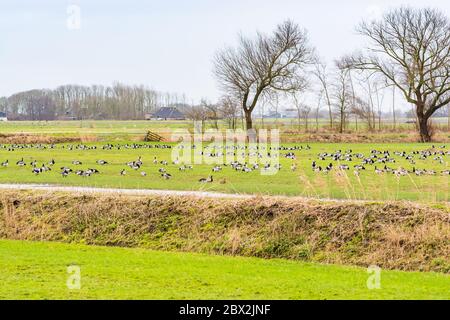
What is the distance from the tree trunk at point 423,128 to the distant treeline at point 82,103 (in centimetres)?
7293

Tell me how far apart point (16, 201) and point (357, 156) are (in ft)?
72.8

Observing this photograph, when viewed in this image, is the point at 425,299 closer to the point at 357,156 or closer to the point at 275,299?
the point at 275,299

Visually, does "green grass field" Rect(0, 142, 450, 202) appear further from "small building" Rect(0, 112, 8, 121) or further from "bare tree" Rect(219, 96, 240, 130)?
"small building" Rect(0, 112, 8, 121)

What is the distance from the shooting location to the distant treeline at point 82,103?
131525 millimetres

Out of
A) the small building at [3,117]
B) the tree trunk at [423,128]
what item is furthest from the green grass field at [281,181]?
the small building at [3,117]

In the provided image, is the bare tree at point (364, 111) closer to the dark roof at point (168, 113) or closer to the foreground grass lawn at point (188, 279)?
the foreground grass lawn at point (188, 279)

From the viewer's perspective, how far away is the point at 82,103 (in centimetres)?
13062

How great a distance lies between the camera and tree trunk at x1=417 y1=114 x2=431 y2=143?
6275 cm

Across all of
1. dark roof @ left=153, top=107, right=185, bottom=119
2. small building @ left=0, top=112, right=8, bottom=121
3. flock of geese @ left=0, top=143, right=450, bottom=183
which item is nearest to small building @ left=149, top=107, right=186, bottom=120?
dark roof @ left=153, top=107, right=185, bottom=119

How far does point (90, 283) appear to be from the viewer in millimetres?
11719

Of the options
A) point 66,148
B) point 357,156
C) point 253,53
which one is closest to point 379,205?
point 357,156

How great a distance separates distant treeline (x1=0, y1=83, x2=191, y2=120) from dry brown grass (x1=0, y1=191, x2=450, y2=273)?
10898 cm

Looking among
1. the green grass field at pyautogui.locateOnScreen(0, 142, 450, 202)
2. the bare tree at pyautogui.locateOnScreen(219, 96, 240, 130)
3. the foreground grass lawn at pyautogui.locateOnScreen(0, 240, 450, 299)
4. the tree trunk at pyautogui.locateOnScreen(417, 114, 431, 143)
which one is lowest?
the foreground grass lawn at pyautogui.locateOnScreen(0, 240, 450, 299)

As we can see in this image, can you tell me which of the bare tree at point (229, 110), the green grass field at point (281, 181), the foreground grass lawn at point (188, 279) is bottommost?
the foreground grass lawn at point (188, 279)
